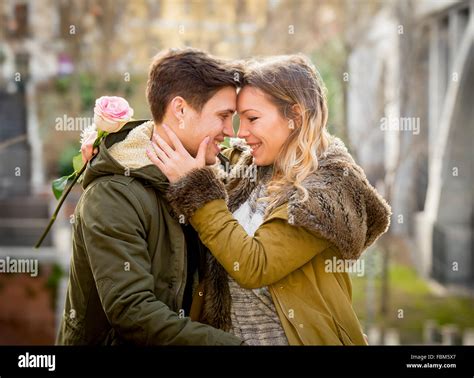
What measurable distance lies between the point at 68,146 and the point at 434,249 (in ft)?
19.6

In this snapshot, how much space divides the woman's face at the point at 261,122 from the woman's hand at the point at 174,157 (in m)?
0.14

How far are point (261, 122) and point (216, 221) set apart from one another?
0.36 meters

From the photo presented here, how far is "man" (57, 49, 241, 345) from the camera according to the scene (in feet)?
8.49

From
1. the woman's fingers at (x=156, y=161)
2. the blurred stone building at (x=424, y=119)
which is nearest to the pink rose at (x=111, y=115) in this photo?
the woman's fingers at (x=156, y=161)

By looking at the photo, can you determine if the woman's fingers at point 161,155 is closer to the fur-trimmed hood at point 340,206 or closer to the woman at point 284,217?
the woman at point 284,217

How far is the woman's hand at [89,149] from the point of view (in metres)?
2.85

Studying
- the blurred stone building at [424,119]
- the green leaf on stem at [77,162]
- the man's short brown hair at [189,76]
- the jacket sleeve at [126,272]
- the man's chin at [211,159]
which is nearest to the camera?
the jacket sleeve at [126,272]

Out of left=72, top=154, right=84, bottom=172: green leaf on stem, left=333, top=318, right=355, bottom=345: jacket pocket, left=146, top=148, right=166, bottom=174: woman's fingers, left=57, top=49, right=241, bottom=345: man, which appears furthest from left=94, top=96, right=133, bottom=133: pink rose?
left=333, top=318, right=355, bottom=345: jacket pocket

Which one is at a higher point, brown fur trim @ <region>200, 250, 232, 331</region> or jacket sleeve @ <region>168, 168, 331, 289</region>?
jacket sleeve @ <region>168, 168, 331, 289</region>

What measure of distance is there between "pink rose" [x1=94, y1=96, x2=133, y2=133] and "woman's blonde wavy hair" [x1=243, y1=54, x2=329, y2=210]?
379mm

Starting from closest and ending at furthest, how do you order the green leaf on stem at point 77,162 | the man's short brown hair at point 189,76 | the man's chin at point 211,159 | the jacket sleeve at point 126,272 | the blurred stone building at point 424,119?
the jacket sleeve at point 126,272
the man's short brown hair at point 189,76
the man's chin at point 211,159
the green leaf on stem at point 77,162
the blurred stone building at point 424,119

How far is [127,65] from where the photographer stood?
41.4 feet

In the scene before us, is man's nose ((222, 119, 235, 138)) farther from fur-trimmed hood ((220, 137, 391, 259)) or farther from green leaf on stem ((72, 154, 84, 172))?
green leaf on stem ((72, 154, 84, 172))

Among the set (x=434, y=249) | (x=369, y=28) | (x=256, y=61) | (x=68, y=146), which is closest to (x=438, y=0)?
(x=369, y=28)
